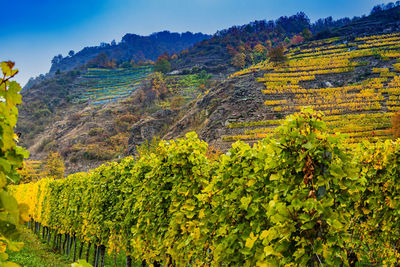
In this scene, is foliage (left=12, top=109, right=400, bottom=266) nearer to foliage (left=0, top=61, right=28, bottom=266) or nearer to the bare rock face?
foliage (left=0, top=61, right=28, bottom=266)

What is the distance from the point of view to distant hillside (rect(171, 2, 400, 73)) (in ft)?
233

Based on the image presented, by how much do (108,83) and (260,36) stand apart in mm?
67419

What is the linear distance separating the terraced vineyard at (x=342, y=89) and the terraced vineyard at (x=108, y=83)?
50.2 m

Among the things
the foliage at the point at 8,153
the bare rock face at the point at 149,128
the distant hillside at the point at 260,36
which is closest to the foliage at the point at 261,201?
the foliage at the point at 8,153

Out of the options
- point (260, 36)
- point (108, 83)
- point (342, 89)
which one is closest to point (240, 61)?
point (260, 36)

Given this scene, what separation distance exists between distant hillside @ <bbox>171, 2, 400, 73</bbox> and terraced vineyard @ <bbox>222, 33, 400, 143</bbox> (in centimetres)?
1580

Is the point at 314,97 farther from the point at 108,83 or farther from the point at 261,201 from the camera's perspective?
the point at 108,83

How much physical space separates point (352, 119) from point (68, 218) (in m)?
31.5

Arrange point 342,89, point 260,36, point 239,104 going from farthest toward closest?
point 260,36, point 239,104, point 342,89

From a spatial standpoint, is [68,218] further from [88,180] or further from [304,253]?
[304,253]

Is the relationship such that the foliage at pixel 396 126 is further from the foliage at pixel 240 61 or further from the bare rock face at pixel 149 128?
the foliage at pixel 240 61

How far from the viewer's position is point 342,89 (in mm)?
39500

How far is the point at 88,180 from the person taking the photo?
1143 cm

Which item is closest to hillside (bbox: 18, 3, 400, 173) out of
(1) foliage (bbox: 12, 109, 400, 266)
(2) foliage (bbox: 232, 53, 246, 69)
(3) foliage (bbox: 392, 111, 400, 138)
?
(3) foliage (bbox: 392, 111, 400, 138)
